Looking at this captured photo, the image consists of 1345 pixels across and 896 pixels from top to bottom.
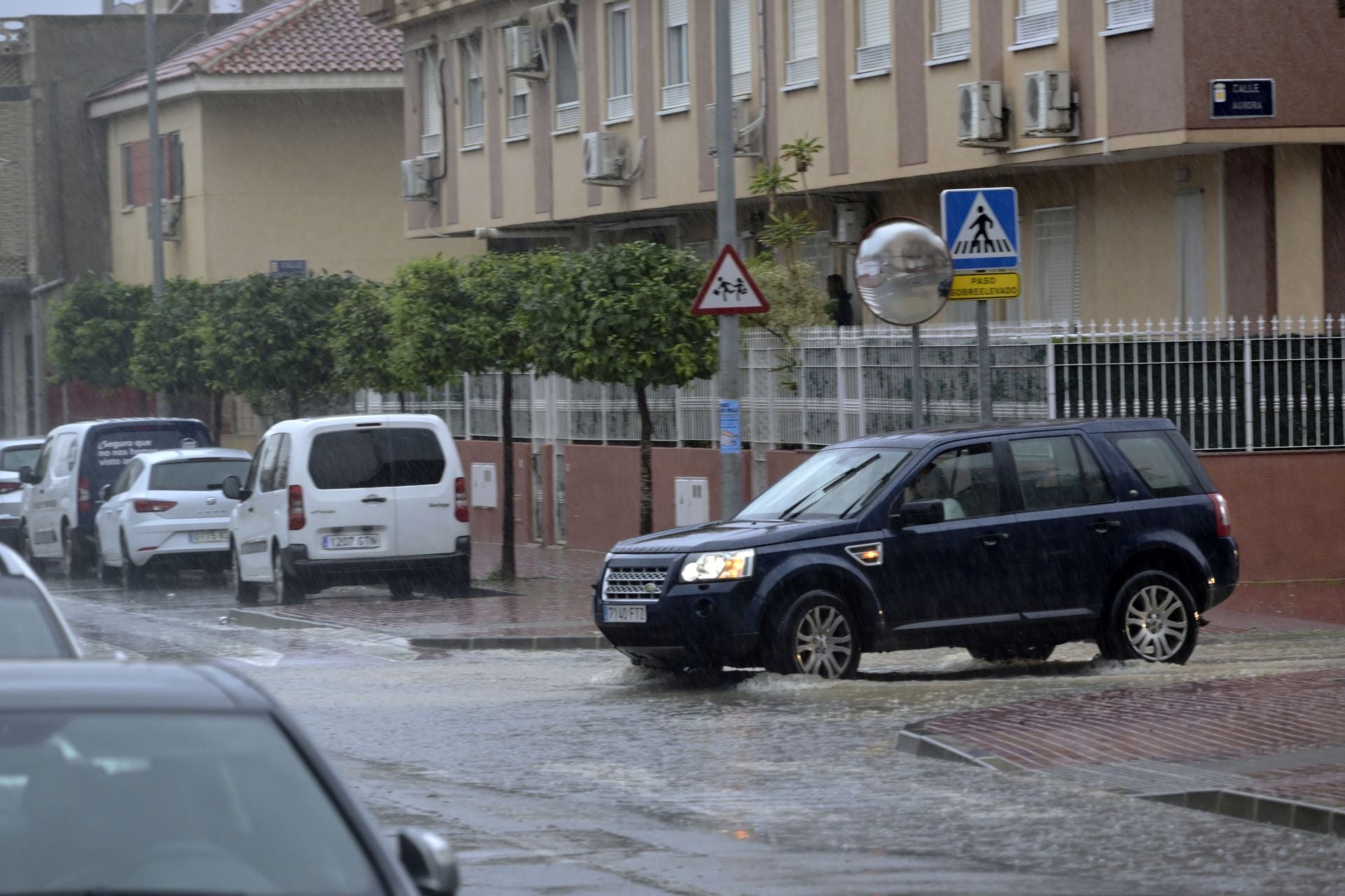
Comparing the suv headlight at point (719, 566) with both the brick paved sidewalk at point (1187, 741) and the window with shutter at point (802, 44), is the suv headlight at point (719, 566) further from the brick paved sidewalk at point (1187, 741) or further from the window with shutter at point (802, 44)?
the window with shutter at point (802, 44)

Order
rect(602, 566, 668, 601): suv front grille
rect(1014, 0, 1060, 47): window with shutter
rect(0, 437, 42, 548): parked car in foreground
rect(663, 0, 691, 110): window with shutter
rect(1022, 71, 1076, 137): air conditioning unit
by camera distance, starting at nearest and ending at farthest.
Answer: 1. rect(602, 566, 668, 601): suv front grille
2. rect(1022, 71, 1076, 137): air conditioning unit
3. rect(1014, 0, 1060, 47): window with shutter
4. rect(663, 0, 691, 110): window with shutter
5. rect(0, 437, 42, 548): parked car in foreground

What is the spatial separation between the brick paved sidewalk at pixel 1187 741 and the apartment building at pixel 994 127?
32.7 ft

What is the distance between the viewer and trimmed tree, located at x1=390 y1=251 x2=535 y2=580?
25.6 metres

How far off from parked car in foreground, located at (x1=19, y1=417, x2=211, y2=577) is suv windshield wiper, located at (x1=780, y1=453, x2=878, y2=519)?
47.8 feet

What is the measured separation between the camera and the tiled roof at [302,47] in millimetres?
48688

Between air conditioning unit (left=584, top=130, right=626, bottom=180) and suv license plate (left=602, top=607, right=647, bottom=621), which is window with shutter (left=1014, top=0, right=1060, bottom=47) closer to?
air conditioning unit (left=584, top=130, right=626, bottom=180)

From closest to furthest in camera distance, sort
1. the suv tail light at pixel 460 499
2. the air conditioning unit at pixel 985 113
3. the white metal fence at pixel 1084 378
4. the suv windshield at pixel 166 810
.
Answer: the suv windshield at pixel 166 810, the white metal fence at pixel 1084 378, the suv tail light at pixel 460 499, the air conditioning unit at pixel 985 113

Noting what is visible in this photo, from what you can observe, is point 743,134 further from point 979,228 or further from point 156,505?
point 979,228

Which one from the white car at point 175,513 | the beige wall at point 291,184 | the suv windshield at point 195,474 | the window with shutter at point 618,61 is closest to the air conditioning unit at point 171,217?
the beige wall at point 291,184

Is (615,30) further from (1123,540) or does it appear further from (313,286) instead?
(1123,540)

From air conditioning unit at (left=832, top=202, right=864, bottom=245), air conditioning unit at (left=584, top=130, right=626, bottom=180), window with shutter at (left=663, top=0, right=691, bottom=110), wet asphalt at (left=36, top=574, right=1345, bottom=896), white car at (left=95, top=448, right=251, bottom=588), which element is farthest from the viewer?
air conditioning unit at (left=584, top=130, right=626, bottom=180)

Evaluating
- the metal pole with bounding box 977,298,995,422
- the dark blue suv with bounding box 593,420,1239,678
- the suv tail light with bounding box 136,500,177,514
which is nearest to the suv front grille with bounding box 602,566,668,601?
the dark blue suv with bounding box 593,420,1239,678

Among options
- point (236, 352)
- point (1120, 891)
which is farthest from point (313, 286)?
point (1120, 891)

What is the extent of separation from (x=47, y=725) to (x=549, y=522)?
26.7 m
